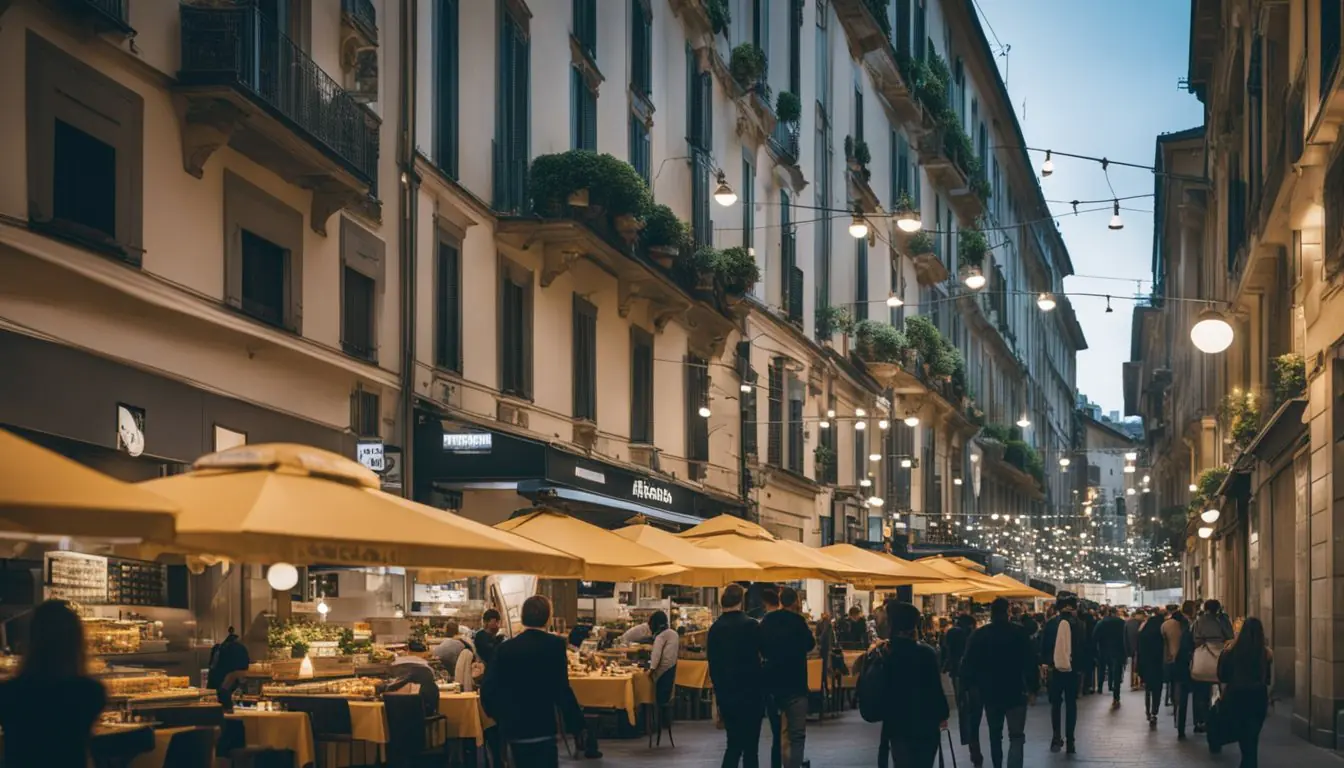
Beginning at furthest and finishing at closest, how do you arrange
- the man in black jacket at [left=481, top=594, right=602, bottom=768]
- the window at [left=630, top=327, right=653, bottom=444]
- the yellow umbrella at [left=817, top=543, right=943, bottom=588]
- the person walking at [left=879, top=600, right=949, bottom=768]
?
the window at [left=630, top=327, right=653, bottom=444], the yellow umbrella at [left=817, top=543, right=943, bottom=588], the person walking at [left=879, top=600, right=949, bottom=768], the man in black jacket at [left=481, top=594, right=602, bottom=768]

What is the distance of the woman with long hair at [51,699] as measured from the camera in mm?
7379

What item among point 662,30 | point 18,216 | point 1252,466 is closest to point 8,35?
point 18,216

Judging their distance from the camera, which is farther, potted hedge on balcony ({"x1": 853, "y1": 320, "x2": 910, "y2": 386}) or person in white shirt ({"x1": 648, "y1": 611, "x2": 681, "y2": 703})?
potted hedge on balcony ({"x1": 853, "y1": 320, "x2": 910, "y2": 386})

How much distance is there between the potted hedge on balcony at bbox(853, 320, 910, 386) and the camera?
46938 mm

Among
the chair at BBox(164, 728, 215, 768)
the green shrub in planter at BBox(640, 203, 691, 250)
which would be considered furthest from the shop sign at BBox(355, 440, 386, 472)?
the green shrub in planter at BBox(640, 203, 691, 250)

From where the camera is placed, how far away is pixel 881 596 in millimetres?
55656

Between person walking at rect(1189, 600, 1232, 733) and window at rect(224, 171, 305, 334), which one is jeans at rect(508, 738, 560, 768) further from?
person walking at rect(1189, 600, 1232, 733)

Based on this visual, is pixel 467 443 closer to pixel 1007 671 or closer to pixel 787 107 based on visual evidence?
pixel 1007 671

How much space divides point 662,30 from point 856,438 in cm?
1838

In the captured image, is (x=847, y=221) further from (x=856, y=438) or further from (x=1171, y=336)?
(x=1171, y=336)

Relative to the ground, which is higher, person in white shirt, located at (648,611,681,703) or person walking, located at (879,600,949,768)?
person walking, located at (879,600,949,768)

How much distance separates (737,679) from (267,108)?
691 centimetres

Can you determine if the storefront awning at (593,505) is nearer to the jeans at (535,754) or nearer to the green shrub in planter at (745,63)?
the jeans at (535,754)

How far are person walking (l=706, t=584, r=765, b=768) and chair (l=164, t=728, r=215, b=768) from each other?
4142 millimetres
